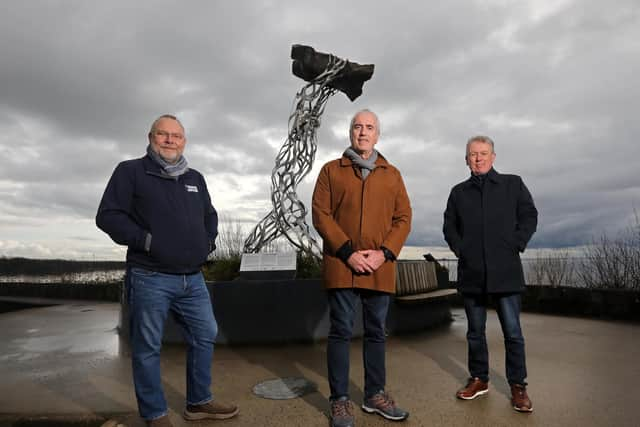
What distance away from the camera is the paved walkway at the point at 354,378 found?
2.85 metres

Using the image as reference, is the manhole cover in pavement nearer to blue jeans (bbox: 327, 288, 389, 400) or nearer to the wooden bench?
blue jeans (bbox: 327, 288, 389, 400)

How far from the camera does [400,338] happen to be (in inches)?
214

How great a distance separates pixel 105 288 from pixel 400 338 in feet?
23.5

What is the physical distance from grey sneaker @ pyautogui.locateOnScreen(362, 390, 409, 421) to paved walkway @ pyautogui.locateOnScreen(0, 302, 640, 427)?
5 cm

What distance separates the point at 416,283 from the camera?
642 cm

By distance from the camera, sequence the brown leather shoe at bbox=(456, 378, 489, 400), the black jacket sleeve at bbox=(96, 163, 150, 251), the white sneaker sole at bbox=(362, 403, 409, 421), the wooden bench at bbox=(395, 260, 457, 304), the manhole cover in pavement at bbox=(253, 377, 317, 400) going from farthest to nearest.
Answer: the wooden bench at bbox=(395, 260, 457, 304) < the manhole cover in pavement at bbox=(253, 377, 317, 400) < the brown leather shoe at bbox=(456, 378, 489, 400) < the white sneaker sole at bbox=(362, 403, 409, 421) < the black jacket sleeve at bbox=(96, 163, 150, 251)

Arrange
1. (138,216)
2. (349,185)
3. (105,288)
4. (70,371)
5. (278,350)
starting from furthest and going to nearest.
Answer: (105,288) → (278,350) → (70,371) → (349,185) → (138,216)

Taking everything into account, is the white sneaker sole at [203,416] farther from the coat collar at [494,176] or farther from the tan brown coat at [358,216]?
the coat collar at [494,176]

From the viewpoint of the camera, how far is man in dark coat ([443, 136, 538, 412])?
2.99m

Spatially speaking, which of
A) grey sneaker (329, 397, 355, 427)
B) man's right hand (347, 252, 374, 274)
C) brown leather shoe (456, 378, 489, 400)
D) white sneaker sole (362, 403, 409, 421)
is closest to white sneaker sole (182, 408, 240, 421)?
grey sneaker (329, 397, 355, 427)

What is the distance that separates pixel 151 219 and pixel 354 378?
6.81ft

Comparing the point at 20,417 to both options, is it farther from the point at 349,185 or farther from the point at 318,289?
the point at 318,289

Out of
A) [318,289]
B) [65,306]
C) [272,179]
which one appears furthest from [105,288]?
[318,289]

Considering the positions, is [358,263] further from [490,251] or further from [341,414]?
[490,251]
